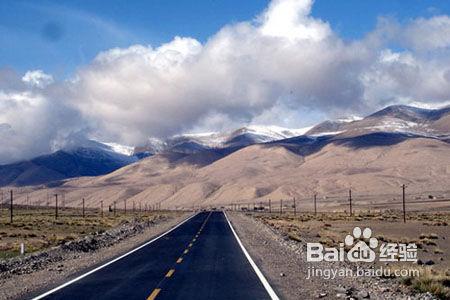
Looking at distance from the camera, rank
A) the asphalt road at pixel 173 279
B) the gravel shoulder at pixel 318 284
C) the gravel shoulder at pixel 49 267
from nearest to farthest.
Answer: the gravel shoulder at pixel 318 284, the asphalt road at pixel 173 279, the gravel shoulder at pixel 49 267

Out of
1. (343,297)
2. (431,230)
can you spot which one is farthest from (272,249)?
(431,230)

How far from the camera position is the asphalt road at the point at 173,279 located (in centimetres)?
1481

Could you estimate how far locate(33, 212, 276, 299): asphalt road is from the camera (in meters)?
14.8

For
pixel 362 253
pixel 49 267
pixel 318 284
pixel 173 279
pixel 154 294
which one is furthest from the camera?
pixel 362 253

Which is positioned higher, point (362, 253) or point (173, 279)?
point (173, 279)

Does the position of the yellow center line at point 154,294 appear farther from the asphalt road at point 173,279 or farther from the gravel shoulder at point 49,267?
the gravel shoulder at point 49,267

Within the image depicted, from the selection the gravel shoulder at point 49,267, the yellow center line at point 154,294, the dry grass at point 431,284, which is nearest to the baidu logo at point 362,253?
the dry grass at point 431,284

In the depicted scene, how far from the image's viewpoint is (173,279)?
17.7 m

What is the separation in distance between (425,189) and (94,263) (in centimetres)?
17324

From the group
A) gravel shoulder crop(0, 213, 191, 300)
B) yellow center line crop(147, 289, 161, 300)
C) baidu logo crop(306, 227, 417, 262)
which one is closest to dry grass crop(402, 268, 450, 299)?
yellow center line crop(147, 289, 161, 300)

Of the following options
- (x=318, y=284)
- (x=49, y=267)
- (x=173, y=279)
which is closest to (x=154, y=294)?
(x=173, y=279)

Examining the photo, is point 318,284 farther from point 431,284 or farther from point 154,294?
point 154,294

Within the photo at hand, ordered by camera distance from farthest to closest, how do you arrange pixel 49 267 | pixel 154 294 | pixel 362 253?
1. pixel 362 253
2. pixel 49 267
3. pixel 154 294

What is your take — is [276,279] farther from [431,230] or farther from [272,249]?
[431,230]
